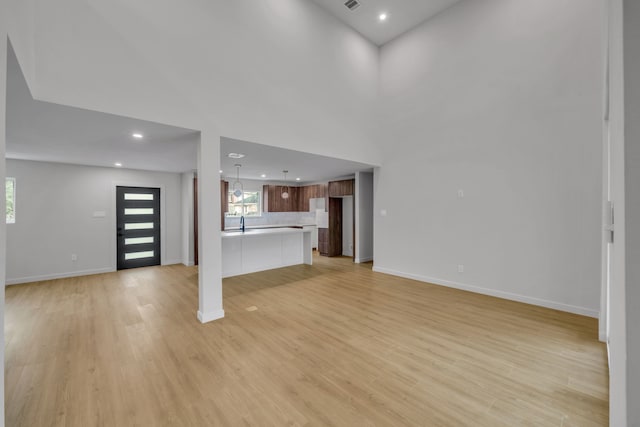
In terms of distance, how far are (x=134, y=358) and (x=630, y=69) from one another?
3.90 metres

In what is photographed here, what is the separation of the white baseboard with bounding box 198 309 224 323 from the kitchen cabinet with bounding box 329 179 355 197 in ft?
16.3

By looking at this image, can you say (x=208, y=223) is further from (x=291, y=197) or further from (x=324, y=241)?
(x=291, y=197)

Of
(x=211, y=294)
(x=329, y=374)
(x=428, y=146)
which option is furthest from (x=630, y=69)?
(x=428, y=146)

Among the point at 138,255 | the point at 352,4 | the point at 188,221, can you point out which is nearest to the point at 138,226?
the point at 138,255

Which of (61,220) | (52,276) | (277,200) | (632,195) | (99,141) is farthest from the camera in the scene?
(277,200)

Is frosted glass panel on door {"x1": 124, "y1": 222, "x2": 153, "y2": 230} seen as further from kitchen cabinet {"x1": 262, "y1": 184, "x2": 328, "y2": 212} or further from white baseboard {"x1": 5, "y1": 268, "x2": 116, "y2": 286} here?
kitchen cabinet {"x1": 262, "y1": 184, "x2": 328, "y2": 212}

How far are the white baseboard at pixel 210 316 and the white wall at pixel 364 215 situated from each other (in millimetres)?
4300

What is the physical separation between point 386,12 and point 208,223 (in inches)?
205

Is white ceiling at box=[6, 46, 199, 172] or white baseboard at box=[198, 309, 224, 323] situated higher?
white ceiling at box=[6, 46, 199, 172]

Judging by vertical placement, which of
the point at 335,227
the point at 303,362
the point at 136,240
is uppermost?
the point at 335,227

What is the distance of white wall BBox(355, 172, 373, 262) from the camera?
697 cm

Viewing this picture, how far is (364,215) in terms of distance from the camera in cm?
714

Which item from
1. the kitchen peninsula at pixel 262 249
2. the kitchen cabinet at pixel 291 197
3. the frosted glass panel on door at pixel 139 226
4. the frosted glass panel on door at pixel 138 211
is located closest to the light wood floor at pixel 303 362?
the kitchen peninsula at pixel 262 249

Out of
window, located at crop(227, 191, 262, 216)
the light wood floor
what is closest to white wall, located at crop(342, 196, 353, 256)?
window, located at crop(227, 191, 262, 216)
